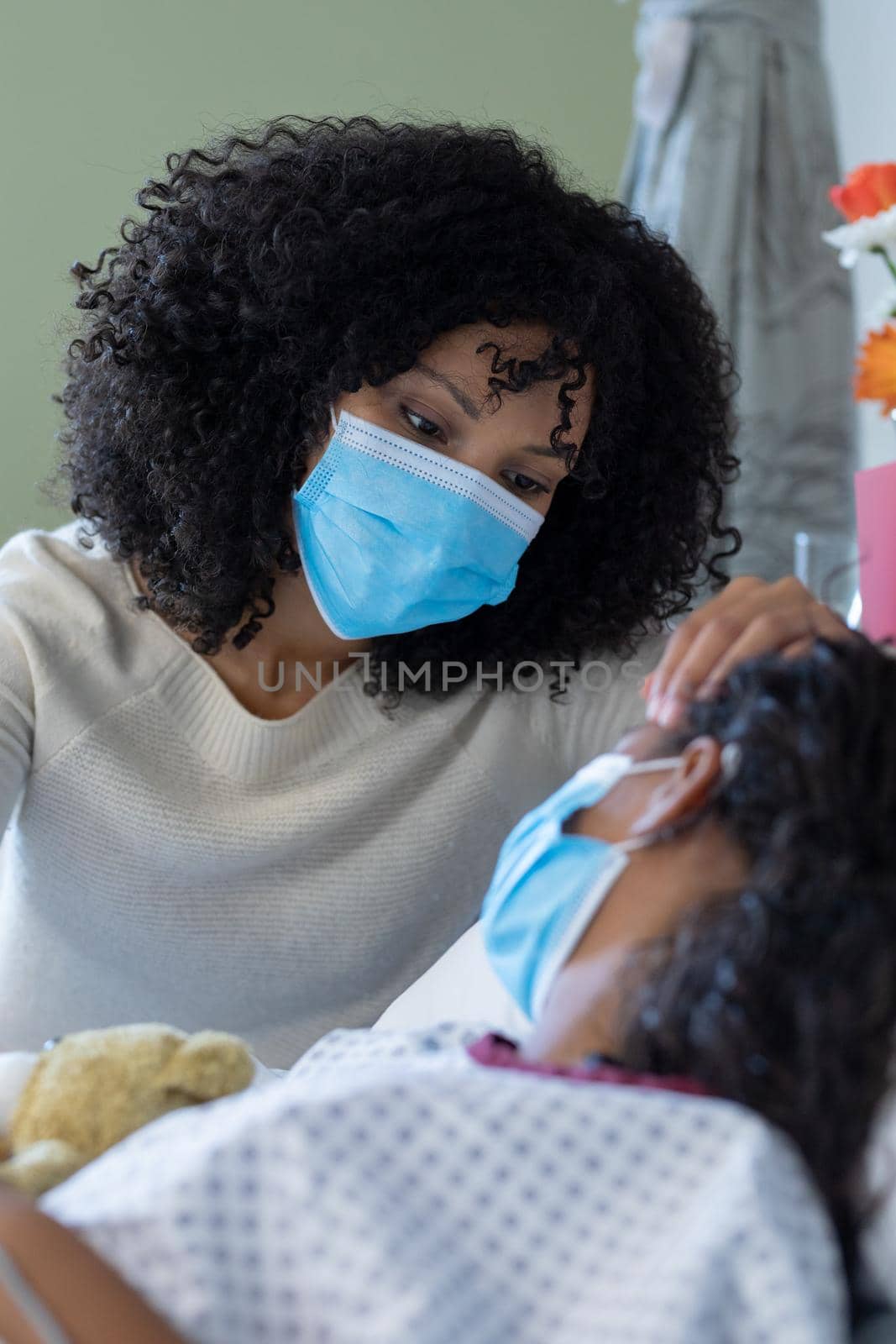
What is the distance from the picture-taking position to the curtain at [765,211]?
1.94m

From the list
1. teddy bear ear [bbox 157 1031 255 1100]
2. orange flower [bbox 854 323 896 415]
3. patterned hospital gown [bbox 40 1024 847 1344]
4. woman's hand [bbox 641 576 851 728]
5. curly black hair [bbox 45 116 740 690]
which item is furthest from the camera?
curly black hair [bbox 45 116 740 690]

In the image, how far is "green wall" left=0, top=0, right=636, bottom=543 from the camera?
2652 millimetres

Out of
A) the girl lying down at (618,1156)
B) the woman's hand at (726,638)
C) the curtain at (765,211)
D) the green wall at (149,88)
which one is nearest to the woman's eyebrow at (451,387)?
the woman's hand at (726,638)

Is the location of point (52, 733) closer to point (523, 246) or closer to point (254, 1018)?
point (254, 1018)

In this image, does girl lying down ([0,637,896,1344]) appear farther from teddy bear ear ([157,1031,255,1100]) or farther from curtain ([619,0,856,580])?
curtain ([619,0,856,580])

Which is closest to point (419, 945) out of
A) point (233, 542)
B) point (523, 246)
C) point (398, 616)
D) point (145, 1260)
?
point (398, 616)

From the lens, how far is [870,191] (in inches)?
44.1

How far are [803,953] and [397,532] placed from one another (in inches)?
27.6

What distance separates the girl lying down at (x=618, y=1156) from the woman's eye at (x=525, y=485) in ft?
1.89

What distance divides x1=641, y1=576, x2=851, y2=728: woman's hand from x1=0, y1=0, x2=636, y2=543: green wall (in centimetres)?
191

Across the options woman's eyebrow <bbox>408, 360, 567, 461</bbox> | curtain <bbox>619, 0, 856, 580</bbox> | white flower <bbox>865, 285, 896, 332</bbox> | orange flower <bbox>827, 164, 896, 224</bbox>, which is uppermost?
curtain <bbox>619, 0, 856, 580</bbox>

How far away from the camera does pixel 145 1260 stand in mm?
600

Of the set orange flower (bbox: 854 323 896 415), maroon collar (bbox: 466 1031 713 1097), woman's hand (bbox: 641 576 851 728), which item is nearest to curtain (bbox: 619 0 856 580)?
orange flower (bbox: 854 323 896 415)

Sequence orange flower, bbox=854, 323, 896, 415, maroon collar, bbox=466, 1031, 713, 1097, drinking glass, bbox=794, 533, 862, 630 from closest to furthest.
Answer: maroon collar, bbox=466, 1031, 713, 1097, orange flower, bbox=854, 323, 896, 415, drinking glass, bbox=794, 533, 862, 630
